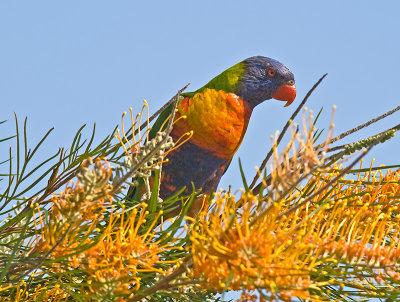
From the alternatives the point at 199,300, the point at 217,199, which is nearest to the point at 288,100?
the point at 199,300

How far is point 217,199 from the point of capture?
92 centimetres

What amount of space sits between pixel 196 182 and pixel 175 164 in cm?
14

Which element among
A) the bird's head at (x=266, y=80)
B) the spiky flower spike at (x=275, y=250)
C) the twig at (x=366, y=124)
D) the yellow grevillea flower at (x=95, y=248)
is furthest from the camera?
the bird's head at (x=266, y=80)

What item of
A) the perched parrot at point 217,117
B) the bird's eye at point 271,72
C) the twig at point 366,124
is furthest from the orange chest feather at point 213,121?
the twig at point 366,124

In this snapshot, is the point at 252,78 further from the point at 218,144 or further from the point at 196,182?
the point at 196,182

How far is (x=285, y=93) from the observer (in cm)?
248

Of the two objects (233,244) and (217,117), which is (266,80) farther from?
(233,244)

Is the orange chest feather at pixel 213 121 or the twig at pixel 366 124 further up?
the orange chest feather at pixel 213 121

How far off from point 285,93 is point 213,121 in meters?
0.50

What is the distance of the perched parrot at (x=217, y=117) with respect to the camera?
7.15 feet

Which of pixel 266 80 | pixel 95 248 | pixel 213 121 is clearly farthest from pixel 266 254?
pixel 266 80

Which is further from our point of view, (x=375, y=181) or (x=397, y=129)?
(x=375, y=181)

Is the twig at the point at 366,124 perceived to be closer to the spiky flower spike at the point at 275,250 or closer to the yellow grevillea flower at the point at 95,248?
the spiky flower spike at the point at 275,250

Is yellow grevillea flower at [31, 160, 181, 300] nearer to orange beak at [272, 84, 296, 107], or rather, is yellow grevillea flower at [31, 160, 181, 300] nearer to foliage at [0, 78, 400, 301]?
foliage at [0, 78, 400, 301]
